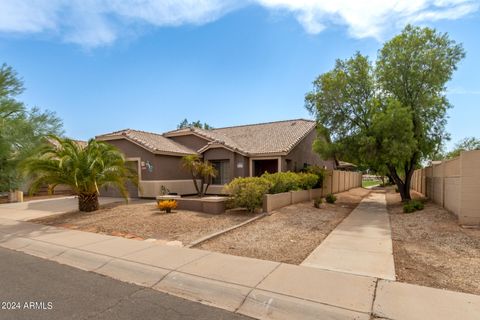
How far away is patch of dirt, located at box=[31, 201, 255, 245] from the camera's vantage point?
358 inches

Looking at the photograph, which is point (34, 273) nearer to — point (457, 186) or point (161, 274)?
point (161, 274)

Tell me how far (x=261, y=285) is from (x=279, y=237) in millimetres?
3744

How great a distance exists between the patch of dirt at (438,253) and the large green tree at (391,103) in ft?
18.6

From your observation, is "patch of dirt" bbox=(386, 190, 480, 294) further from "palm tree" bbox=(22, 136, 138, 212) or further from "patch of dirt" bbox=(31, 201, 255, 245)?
"palm tree" bbox=(22, 136, 138, 212)

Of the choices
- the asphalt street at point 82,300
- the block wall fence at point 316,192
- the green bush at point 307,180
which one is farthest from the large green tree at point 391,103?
the asphalt street at point 82,300

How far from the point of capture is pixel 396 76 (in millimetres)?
17297

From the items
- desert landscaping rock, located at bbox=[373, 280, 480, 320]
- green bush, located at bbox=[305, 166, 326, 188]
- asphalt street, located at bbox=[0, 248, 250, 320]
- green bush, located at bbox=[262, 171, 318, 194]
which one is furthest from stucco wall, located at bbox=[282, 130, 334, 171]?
asphalt street, located at bbox=[0, 248, 250, 320]

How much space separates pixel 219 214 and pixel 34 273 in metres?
7.09

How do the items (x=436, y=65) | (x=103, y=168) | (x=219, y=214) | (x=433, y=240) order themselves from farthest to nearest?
(x=436, y=65) → (x=103, y=168) → (x=219, y=214) → (x=433, y=240)

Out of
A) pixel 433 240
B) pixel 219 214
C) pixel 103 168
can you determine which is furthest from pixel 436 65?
pixel 103 168

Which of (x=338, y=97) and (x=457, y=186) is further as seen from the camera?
(x=338, y=97)

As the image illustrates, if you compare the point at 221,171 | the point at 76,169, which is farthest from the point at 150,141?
the point at 76,169

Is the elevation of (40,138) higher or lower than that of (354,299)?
higher

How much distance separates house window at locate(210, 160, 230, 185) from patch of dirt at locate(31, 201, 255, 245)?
7643mm
